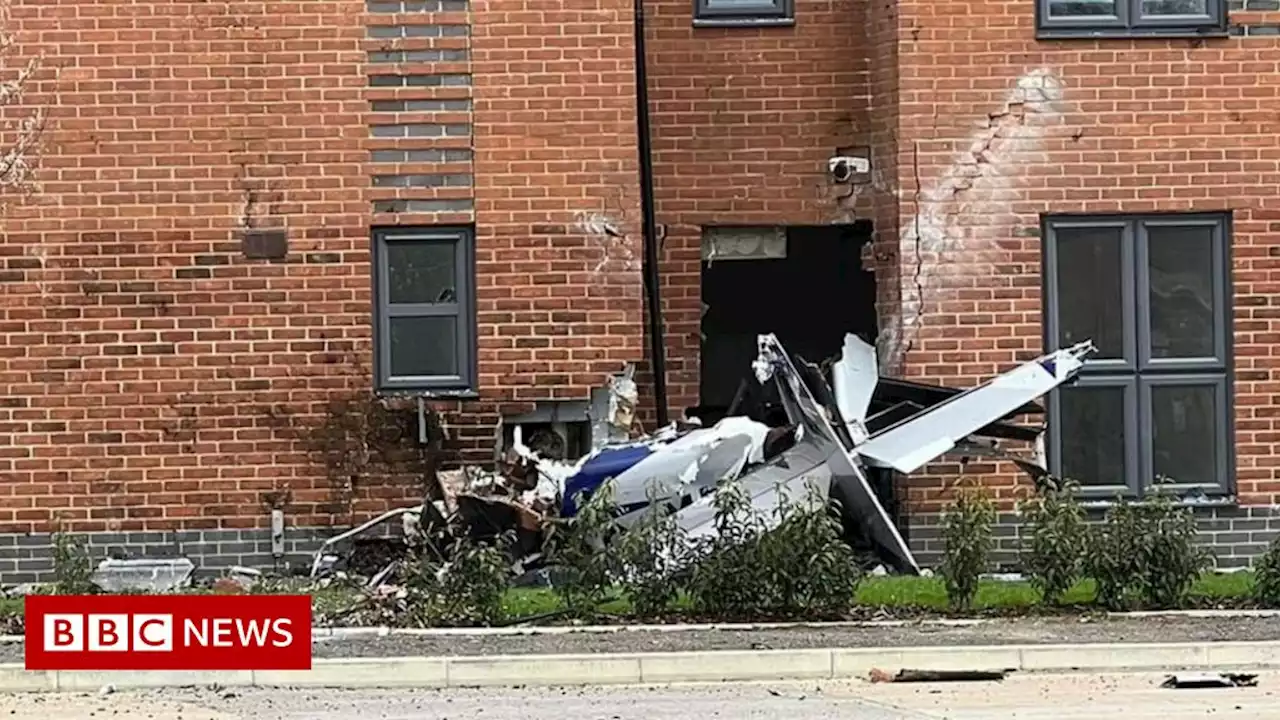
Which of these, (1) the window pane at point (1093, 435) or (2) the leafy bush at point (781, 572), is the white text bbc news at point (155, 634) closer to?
(2) the leafy bush at point (781, 572)

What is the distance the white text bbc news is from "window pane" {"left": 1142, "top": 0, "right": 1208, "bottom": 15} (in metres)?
7.45

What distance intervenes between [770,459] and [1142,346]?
2816 mm

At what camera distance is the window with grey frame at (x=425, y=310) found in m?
13.3

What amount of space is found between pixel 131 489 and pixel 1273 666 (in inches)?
296

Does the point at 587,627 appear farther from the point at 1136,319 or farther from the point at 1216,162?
the point at 1216,162

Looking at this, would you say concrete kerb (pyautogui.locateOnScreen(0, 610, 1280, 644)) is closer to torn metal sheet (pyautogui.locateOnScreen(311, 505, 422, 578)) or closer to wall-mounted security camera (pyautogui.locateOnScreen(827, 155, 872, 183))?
torn metal sheet (pyautogui.locateOnScreen(311, 505, 422, 578))

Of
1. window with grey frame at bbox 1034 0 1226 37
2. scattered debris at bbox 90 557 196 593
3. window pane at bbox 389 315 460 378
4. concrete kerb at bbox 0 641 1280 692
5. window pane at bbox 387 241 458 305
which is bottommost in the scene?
concrete kerb at bbox 0 641 1280 692

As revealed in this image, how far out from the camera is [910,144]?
13.5 meters

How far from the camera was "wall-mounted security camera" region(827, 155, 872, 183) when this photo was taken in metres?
14.0

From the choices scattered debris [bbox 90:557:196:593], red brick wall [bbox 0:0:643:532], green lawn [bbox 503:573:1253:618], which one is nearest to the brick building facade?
red brick wall [bbox 0:0:643:532]

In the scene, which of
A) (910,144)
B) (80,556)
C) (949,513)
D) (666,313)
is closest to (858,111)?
(910,144)

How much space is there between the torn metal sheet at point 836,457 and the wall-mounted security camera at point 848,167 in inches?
58.7

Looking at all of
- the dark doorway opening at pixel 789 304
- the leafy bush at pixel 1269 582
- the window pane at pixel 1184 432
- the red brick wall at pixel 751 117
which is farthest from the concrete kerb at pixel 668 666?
the dark doorway opening at pixel 789 304

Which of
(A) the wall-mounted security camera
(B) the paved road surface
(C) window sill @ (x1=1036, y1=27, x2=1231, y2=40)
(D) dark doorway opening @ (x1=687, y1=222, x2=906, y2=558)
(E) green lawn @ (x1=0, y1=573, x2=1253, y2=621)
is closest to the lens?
(B) the paved road surface
